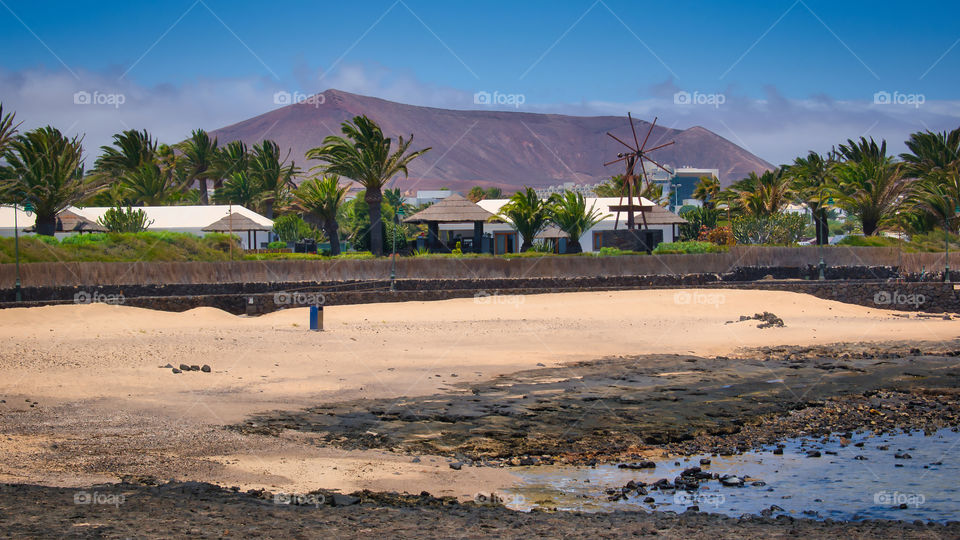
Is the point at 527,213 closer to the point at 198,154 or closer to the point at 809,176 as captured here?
the point at 809,176

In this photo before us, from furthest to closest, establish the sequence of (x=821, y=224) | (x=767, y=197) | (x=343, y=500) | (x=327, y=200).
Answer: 1. (x=767, y=197)
2. (x=327, y=200)
3. (x=821, y=224)
4. (x=343, y=500)

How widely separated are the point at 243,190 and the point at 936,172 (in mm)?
62273

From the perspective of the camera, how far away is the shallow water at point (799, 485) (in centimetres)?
1138

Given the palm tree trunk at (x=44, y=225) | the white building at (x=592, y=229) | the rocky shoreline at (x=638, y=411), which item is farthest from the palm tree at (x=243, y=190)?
the rocky shoreline at (x=638, y=411)

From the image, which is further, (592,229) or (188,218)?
(188,218)

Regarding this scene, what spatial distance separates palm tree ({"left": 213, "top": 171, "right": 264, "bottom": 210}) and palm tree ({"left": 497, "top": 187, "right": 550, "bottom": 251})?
4075 cm

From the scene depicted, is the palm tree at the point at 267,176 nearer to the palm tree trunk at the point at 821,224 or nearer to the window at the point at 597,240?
the window at the point at 597,240

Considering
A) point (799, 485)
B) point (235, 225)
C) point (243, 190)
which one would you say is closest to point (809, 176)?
point (235, 225)

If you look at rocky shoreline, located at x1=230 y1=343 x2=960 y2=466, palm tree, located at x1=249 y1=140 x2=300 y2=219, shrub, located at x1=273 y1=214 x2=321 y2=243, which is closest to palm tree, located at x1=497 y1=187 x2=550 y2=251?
shrub, located at x1=273 y1=214 x2=321 y2=243

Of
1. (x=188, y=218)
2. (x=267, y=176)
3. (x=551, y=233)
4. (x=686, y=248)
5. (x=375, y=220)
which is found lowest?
(x=686, y=248)

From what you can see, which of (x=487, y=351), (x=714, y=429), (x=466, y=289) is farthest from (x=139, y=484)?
(x=466, y=289)

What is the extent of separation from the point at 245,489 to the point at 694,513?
536cm

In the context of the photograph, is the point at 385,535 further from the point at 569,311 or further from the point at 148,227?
the point at 148,227

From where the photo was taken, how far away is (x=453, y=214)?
61938 millimetres
